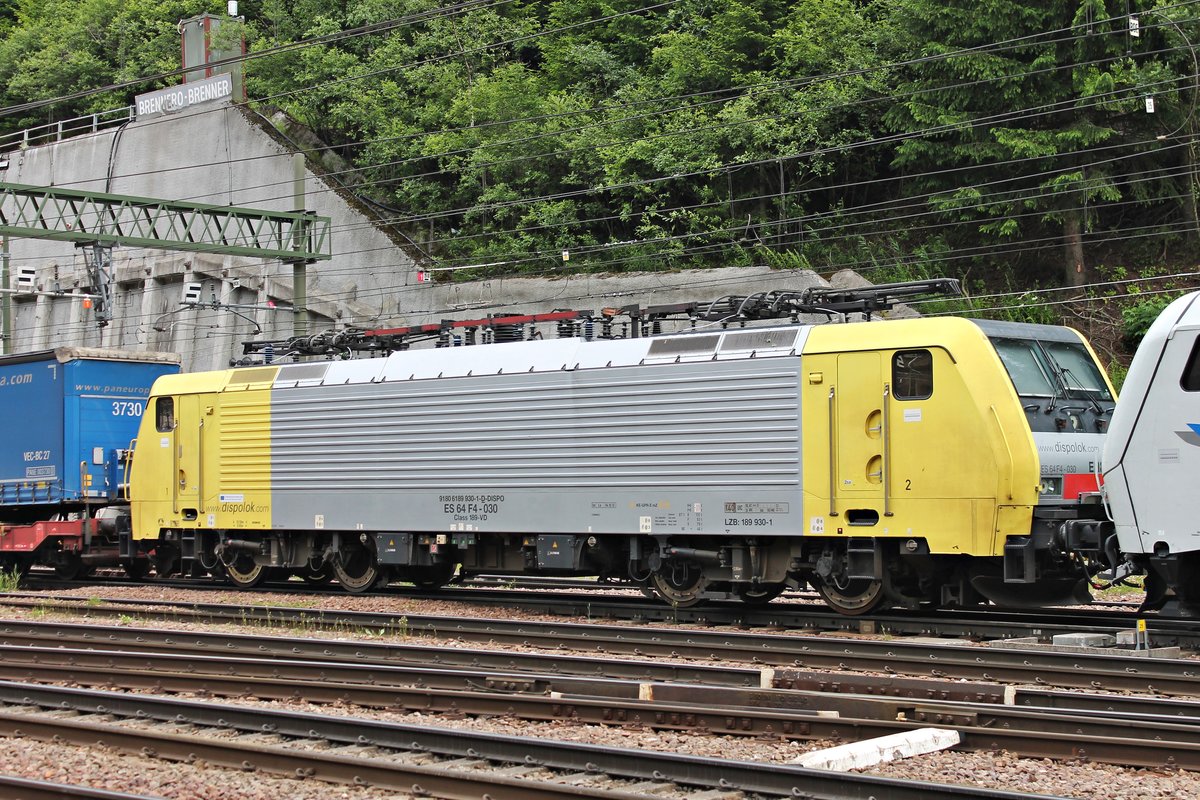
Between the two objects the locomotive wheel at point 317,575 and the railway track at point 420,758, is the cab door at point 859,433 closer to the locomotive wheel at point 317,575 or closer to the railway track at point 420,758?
the railway track at point 420,758

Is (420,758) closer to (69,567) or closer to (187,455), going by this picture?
(187,455)

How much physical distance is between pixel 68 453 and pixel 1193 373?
18766mm

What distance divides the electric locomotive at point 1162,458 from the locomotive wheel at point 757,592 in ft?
15.0

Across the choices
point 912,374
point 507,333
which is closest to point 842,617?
point 912,374

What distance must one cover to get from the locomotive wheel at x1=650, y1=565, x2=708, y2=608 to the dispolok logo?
6045 millimetres

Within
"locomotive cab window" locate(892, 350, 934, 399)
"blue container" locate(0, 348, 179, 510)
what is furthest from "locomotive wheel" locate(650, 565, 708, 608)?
"blue container" locate(0, 348, 179, 510)

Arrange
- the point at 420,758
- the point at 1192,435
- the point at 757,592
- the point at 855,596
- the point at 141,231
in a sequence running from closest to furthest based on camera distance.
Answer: the point at 420,758 → the point at 1192,435 → the point at 855,596 → the point at 757,592 → the point at 141,231

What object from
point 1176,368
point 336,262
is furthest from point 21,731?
point 336,262

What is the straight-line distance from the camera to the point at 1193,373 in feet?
39.2

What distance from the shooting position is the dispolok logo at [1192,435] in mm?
11812

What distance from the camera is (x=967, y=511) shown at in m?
13.6

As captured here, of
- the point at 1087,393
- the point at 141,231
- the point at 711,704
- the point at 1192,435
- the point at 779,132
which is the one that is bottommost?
the point at 711,704

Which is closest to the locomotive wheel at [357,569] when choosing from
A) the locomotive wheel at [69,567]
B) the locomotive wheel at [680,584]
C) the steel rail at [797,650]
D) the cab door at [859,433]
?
the steel rail at [797,650]

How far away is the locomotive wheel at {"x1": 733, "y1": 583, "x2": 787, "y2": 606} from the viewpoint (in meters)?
15.9
